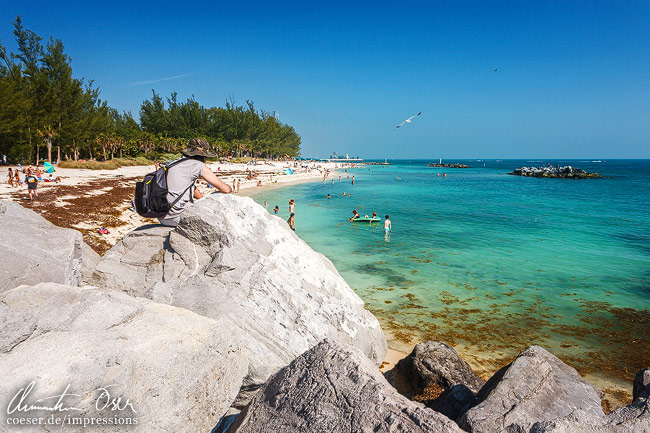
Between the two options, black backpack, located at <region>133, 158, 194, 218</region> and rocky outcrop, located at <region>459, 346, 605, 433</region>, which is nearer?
rocky outcrop, located at <region>459, 346, 605, 433</region>

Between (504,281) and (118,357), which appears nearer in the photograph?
(118,357)

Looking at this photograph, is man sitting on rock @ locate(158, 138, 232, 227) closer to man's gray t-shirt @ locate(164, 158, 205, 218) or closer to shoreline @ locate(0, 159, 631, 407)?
man's gray t-shirt @ locate(164, 158, 205, 218)

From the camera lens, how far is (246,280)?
4.73 meters

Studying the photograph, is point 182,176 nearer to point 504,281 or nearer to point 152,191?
point 152,191

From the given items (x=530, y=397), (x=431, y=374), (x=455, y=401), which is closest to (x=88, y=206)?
(x=431, y=374)

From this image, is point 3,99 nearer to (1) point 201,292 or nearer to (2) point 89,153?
(2) point 89,153

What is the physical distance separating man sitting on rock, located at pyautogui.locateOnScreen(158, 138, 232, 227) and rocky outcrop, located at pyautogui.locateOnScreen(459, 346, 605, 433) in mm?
4181

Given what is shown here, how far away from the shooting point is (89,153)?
6109 centimetres

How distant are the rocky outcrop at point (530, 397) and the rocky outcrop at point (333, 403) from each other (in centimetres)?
121

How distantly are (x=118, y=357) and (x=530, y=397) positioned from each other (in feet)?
13.4

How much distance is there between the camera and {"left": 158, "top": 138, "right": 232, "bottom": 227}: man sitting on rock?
513cm

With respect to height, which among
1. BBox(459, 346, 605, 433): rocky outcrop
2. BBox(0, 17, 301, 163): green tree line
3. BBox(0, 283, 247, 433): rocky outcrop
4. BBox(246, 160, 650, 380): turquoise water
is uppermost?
BBox(0, 17, 301, 163): green tree line

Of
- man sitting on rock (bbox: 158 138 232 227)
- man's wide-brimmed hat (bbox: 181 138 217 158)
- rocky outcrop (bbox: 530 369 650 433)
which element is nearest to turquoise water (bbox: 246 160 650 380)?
rocky outcrop (bbox: 530 369 650 433)

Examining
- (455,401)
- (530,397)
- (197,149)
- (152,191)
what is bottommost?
(455,401)
